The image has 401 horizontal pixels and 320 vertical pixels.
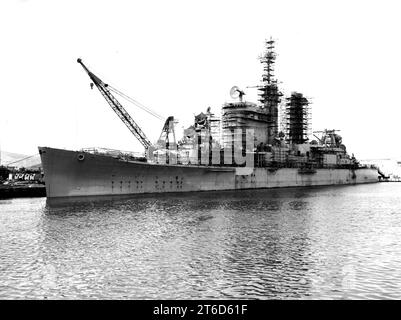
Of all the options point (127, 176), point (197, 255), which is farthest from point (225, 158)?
point (197, 255)

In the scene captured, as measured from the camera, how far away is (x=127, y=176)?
47312mm

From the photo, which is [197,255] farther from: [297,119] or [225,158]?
[297,119]

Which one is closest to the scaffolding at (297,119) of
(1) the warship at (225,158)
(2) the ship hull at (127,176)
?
(1) the warship at (225,158)

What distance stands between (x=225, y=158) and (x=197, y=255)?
45.0m

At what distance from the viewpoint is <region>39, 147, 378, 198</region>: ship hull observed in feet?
139

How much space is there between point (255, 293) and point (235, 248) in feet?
21.5

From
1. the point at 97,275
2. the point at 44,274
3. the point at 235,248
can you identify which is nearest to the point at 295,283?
the point at 235,248

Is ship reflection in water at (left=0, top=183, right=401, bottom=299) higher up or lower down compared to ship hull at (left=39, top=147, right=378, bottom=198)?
lower down

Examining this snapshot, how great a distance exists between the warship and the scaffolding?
202 millimetres

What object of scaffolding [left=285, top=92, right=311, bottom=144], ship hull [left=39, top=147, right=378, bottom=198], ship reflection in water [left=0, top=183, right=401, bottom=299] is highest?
scaffolding [left=285, top=92, right=311, bottom=144]

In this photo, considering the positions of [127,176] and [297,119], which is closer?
[127,176]

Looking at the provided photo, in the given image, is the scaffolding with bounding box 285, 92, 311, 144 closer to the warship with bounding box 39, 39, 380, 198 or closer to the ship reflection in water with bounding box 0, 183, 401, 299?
the warship with bounding box 39, 39, 380, 198

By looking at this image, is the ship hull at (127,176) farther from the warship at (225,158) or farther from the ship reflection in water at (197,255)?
the ship reflection in water at (197,255)

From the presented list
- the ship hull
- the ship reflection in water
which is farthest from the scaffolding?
the ship reflection in water
